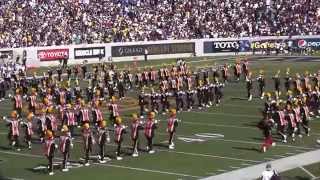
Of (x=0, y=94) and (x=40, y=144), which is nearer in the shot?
(x=40, y=144)

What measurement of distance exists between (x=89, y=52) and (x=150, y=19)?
787 cm

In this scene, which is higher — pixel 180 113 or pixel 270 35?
pixel 270 35

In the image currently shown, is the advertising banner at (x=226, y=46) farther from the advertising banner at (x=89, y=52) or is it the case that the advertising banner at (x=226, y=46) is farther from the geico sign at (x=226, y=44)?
the advertising banner at (x=89, y=52)

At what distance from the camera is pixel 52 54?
56125 mm

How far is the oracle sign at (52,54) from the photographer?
55.8 meters

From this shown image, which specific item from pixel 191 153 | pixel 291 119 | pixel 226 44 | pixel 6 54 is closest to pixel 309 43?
pixel 226 44

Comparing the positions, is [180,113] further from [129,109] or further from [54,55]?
[54,55]

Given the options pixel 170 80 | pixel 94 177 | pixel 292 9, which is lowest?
pixel 94 177

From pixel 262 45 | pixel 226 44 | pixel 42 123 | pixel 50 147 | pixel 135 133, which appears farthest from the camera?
pixel 226 44

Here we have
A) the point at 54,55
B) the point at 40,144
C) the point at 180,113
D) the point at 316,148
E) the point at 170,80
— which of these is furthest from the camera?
the point at 54,55

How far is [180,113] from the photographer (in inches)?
1337

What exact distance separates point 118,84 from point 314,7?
Result: 93.6 feet

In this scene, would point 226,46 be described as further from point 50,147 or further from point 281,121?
point 50,147

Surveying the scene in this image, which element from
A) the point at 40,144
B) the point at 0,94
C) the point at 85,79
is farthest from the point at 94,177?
the point at 85,79
